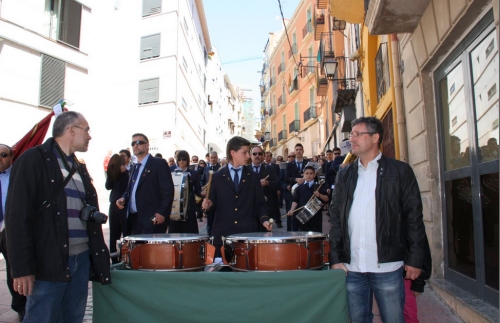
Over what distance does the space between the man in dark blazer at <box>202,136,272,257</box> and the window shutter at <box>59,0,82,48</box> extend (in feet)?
45.5

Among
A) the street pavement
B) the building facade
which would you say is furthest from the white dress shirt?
the street pavement

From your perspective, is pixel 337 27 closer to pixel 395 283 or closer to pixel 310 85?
pixel 395 283

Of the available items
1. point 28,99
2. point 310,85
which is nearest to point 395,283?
point 28,99

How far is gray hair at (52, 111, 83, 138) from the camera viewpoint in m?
3.24

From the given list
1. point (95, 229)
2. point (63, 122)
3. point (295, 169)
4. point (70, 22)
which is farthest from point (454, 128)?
point (70, 22)

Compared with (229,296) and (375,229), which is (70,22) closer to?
(229,296)

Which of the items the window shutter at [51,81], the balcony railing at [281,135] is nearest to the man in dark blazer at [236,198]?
the window shutter at [51,81]

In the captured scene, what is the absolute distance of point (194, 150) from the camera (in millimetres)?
31641

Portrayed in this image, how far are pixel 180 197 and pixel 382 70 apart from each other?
5049 mm

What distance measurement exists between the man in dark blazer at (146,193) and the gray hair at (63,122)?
1978 mm

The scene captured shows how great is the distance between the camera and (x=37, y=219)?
2.90 m

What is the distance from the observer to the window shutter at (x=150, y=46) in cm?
2411

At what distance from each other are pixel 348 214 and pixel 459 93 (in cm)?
244

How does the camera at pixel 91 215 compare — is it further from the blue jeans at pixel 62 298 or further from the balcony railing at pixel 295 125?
the balcony railing at pixel 295 125
